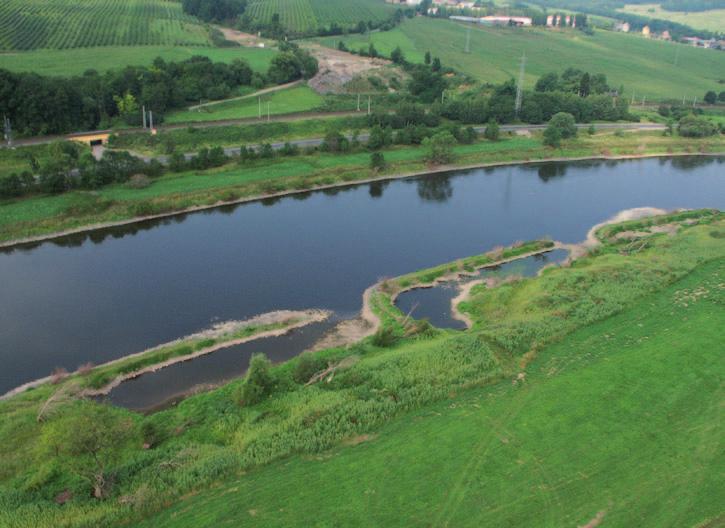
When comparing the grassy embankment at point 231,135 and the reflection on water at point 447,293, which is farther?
the grassy embankment at point 231,135

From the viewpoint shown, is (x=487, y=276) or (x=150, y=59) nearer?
(x=487, y=276)

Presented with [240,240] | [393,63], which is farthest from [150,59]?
[240,240]

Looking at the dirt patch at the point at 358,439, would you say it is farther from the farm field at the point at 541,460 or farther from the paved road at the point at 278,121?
the paved road at the point at 278,121

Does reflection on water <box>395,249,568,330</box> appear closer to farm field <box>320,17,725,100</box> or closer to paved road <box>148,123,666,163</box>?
paved road <box>148,123,666,163</box>

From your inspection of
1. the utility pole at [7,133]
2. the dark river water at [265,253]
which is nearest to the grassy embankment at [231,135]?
the utility pole at [7,133]

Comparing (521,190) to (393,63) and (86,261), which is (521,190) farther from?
(393,63)

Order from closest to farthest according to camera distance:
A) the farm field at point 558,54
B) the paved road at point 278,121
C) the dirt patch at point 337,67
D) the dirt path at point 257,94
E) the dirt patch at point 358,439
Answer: the dirt patch at point 358,439
the paved road at point 278,121
the dirt path at point 257,94
the dirt patch at point 337,67
the farm field at point 558,54

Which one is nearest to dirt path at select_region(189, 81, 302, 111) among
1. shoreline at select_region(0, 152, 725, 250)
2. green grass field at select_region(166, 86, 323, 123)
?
green grass field at select_region(166, 86, 323, 123)
